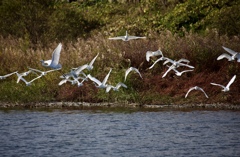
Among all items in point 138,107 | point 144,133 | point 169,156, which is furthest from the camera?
point 138,107

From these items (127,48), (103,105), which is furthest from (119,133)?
(127,48)

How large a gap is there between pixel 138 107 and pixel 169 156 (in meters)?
7.95

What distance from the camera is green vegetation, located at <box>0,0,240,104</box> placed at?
92.7ft

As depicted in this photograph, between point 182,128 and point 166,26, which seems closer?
point 182,128

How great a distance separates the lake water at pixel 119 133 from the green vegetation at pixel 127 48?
5.59ft

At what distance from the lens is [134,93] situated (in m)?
28.1

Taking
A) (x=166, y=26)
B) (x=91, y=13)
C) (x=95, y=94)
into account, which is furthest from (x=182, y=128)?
(x=91, y=13)

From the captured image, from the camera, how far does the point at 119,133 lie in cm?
2358

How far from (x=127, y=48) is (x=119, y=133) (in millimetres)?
7384

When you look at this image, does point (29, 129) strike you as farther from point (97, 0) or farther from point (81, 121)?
point (97, 0)

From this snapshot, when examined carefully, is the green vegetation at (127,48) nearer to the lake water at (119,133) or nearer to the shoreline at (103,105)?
the shoreline at (103,105)

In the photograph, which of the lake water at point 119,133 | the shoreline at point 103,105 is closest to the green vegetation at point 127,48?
the shoreline at point 103,105

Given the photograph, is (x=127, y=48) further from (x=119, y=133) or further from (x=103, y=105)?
(x=119, y=133)

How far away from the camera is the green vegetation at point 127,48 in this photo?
1113 inches
